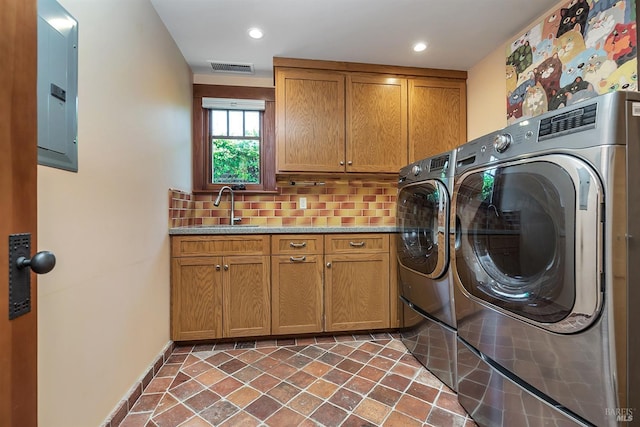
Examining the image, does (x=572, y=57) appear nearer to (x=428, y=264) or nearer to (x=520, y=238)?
(x=520, y=238)

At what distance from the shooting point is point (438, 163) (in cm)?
155

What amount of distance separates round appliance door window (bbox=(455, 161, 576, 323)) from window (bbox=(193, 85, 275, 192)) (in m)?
1.85

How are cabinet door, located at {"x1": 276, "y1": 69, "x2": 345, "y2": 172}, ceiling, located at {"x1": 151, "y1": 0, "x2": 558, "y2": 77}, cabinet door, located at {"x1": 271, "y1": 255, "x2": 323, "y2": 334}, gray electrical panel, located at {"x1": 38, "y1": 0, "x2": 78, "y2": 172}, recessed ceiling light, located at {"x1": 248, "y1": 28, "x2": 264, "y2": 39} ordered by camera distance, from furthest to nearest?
cabinet door, located at {"x1": 276, "y1": 69, "x2": 345, "y2": 172}, cabinet door, located at {"x1": 271, "y1": 255, "x2": 323, "y2": 334}, recessed ceiling light, located at {"x1": 248, "y1": 28, "x2": 264, "y2": 39}, ceiling, located at {"x1": 151, "y1": 0, "x2": 558, "y2": 77}, gray electrical panel, located at {"x1": 38, "y1": 0, "x2": 78, "y2": 172}

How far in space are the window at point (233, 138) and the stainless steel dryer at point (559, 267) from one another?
6.38 ft

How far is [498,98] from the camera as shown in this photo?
2.16 metres

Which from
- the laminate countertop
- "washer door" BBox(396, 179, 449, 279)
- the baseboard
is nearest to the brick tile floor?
the baseboard

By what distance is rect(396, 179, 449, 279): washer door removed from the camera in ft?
4.84

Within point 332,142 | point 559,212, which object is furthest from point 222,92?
point 559,212

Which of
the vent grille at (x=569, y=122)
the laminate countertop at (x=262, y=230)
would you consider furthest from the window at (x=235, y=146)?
the vent grille at (x=569, y=122)

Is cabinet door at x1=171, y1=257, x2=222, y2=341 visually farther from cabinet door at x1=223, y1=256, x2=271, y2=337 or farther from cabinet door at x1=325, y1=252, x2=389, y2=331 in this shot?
cabinet door at x1=325, y1=252, x2=389, y2=331

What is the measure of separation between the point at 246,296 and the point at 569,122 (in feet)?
6.55

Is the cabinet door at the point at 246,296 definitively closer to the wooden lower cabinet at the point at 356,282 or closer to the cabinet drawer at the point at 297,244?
the cabinet drawer at the point at 297,244

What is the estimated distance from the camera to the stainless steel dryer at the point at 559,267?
0.76 meters

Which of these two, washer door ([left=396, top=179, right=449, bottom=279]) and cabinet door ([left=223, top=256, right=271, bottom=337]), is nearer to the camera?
washer door ([left=396, top=179, right=449, bottom=279])
